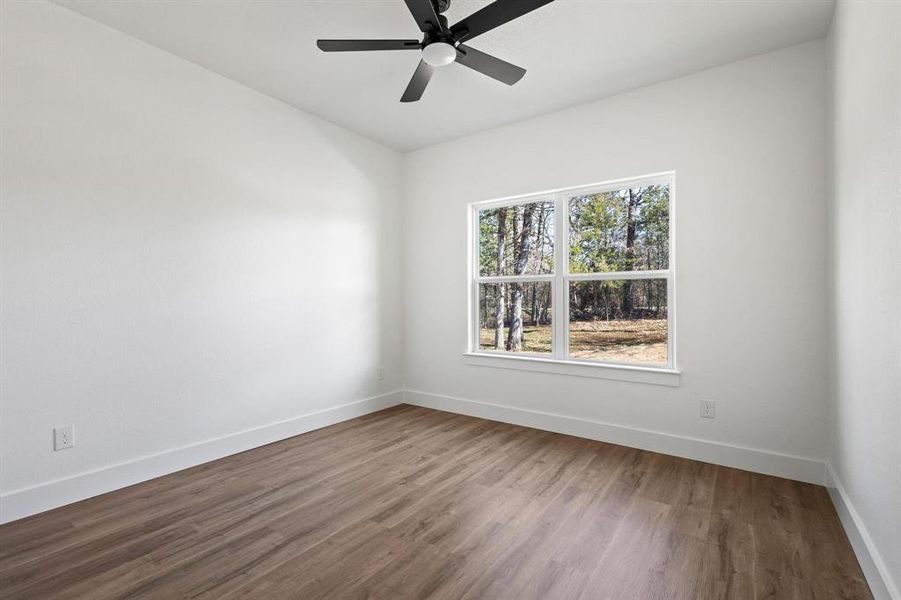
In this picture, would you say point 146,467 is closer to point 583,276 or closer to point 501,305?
point 501,305

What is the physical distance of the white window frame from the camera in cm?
324

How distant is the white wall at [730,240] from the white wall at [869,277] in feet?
0.89

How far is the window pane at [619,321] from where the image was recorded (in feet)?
10.9

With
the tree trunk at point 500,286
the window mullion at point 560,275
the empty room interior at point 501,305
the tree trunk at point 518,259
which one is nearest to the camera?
the empty room interior at point 501,305

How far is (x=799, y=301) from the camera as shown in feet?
8.92

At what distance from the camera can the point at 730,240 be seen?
2.95 meters

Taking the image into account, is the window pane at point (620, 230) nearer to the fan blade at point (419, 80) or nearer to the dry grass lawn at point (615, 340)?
the dry grass lawn at point (615, 340)

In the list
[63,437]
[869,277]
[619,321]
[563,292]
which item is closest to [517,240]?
[563,292]

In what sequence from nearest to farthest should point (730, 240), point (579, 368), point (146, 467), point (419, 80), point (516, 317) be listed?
1. point (419, 80)
2. point (146, 467)
3. point (730, 240)
4. point (579, 368)
5. point (516, 317)

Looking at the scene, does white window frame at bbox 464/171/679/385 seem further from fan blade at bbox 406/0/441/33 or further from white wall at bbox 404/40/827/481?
fan blade at bbox 406/0/441/33

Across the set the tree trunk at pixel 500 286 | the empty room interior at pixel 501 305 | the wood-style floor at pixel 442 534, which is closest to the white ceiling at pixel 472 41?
the empty room interior at pixel 501 305

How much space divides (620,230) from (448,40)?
2.07 m

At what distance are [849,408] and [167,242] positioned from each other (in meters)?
4.05

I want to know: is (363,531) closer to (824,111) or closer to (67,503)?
(67,503)
